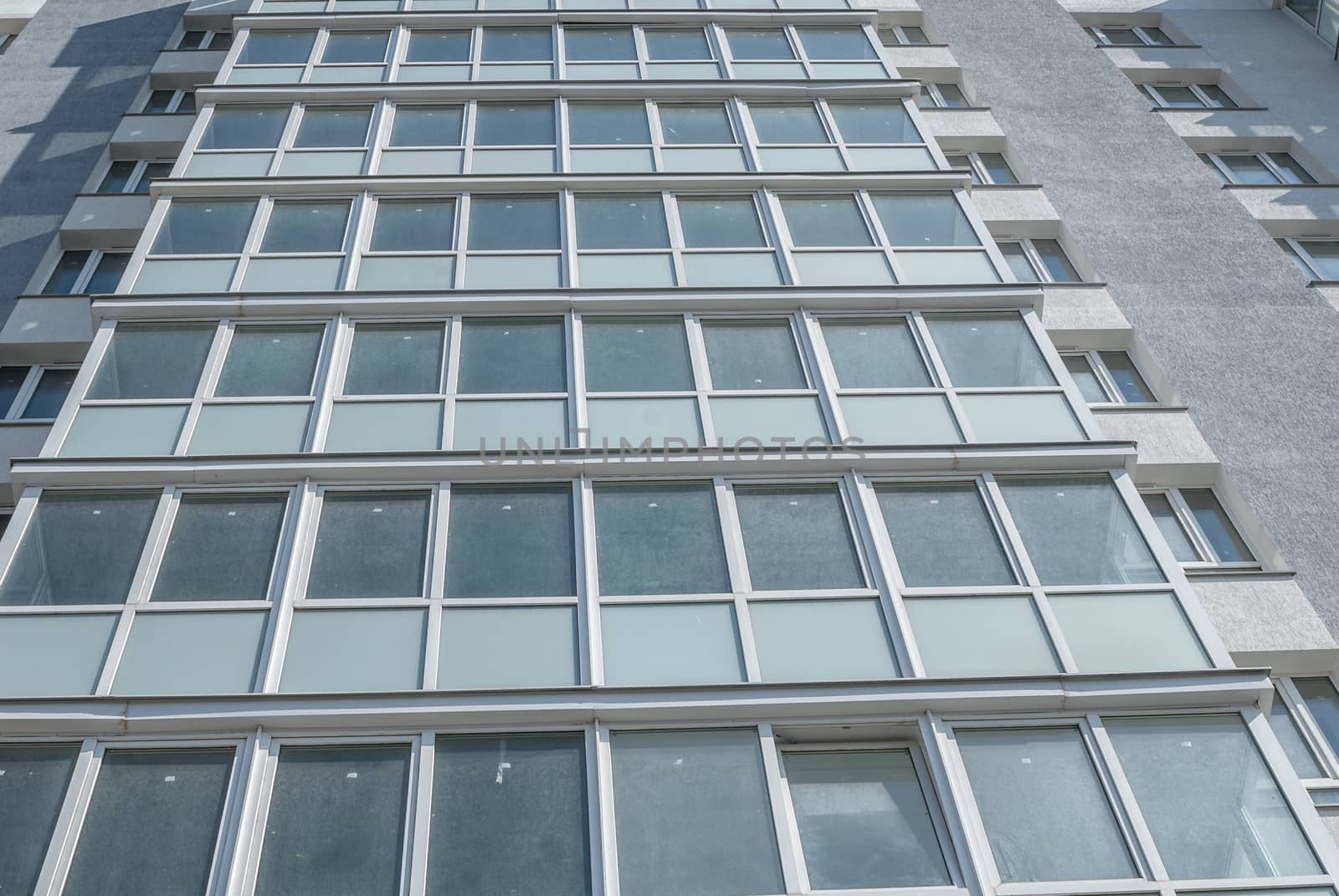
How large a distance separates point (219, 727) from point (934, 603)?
207 inches

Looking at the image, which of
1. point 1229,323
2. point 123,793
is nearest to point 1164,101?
point 1229,323

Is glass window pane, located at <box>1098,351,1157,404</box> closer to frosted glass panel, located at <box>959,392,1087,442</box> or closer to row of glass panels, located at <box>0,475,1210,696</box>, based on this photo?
frosted glass panel, located at <box>959,392,1087,442</box>

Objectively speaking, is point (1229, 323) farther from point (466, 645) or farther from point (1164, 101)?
point (466, 645)

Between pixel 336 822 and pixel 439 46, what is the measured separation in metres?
11.7

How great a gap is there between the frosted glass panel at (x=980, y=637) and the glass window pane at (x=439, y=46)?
1056 centimetres

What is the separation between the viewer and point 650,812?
326 inches

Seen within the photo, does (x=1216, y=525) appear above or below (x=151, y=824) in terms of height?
above

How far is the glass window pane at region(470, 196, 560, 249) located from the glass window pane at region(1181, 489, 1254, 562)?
7.28 m

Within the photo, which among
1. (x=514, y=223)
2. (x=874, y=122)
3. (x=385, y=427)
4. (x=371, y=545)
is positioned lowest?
(x=371, y=545)

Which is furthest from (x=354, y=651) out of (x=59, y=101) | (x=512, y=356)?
(x=59, y=101)

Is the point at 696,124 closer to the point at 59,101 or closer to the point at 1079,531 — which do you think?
the point at 1079,531

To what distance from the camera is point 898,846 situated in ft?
27.4

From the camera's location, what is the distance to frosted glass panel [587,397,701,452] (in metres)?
10.9

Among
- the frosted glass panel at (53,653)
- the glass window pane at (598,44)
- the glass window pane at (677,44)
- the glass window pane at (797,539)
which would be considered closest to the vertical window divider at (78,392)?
the frosted glass panel at (53,653)
